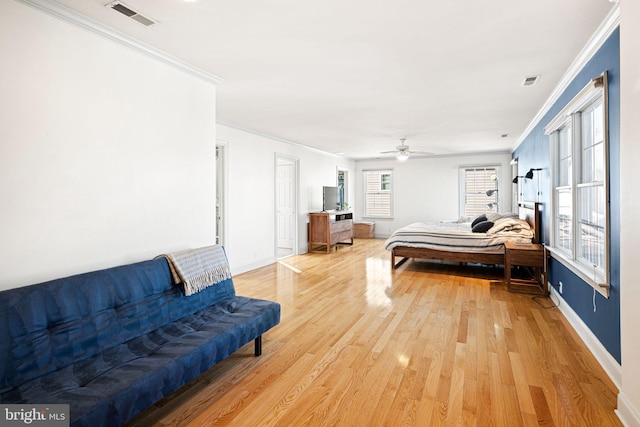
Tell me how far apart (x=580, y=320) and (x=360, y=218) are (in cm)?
756

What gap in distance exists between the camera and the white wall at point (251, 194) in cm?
543

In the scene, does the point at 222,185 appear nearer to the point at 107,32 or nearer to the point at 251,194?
the point at 251,194

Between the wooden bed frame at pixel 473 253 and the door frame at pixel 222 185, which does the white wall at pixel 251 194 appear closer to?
the door frame at pixel 222 185

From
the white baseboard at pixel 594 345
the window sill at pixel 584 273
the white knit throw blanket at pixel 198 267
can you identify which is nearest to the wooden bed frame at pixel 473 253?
the window sill at pixel 584 273

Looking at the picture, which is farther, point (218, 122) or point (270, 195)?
point (270, 195)

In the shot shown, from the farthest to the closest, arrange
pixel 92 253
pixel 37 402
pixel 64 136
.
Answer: pixel 92 253, pixel 64 136, pixel 37 402

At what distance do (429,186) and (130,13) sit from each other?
8493 mm

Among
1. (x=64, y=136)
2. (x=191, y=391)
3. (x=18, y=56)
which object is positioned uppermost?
(x=18, y=56)

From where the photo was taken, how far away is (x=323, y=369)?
8.24 ft

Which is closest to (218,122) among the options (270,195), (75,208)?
(270,195)

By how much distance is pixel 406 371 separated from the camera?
247cm

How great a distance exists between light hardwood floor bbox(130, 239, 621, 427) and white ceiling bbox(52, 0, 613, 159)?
2464 millimetres

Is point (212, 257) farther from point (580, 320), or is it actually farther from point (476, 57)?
point (580, 320)

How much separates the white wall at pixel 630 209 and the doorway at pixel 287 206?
19.4ft
